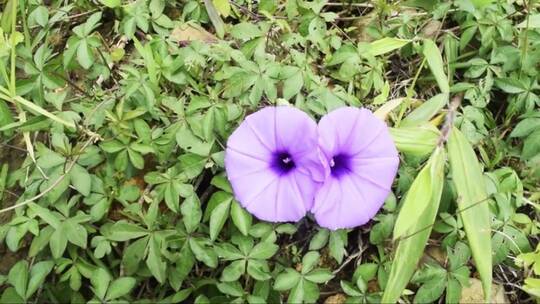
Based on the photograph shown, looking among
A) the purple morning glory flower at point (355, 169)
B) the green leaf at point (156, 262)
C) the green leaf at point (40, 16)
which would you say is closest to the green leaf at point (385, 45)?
the purple morning glory flower at point (355, 169)

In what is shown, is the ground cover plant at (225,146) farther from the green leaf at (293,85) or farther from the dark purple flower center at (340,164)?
the dark purple flower center at (340,164)

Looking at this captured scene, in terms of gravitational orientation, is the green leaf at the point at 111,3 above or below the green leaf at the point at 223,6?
below

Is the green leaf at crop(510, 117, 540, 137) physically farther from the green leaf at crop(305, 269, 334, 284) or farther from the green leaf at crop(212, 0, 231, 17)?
the green leaf at crop(212, 0, 231, 17)

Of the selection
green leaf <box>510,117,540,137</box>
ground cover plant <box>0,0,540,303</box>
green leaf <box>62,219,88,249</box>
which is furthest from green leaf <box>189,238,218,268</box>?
green leaf <box>510,117,540,137</box>

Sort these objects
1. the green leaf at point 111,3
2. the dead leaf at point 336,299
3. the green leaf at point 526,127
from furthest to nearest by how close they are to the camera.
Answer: the green leaf at point 111,3
the green leaf at point 526,127
the dead leaf at point 336,299

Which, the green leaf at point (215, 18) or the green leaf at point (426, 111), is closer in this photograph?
the green leaf at point (426, 111)

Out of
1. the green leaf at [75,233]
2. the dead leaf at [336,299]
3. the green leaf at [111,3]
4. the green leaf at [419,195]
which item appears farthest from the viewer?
the green leaf at [111,3]

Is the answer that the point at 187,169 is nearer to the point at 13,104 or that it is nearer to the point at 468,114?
the point at 13,104
